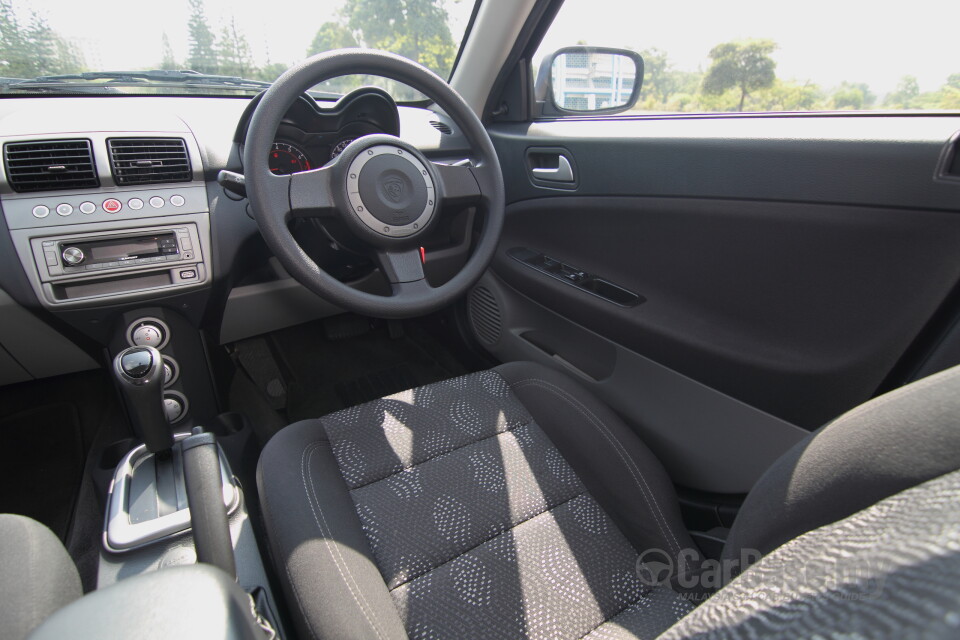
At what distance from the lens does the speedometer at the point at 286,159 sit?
1355mm

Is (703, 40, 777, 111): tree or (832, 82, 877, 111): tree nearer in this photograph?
(832, 82, 877, 111): tree

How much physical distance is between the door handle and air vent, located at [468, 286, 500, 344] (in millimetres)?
475

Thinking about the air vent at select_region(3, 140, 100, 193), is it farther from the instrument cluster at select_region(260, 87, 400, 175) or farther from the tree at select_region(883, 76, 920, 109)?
the tree at select_region(883, 76, 920, 109)

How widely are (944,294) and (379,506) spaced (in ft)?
3.38

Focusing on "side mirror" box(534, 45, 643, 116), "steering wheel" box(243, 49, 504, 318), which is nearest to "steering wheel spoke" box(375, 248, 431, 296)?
"steering wheel" box(243, 49, 504, 318)

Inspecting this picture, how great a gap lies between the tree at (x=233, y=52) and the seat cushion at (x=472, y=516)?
42.6 inches

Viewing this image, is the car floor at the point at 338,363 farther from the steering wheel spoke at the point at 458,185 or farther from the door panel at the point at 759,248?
the steering wheel spoke at the point at 458,185

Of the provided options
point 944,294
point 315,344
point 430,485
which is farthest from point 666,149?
point 315,344

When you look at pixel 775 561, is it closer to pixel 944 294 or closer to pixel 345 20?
pixel 944 294

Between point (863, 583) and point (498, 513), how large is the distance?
75 cm

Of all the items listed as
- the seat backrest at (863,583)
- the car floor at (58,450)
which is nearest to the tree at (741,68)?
the seat backrest at (863,583)

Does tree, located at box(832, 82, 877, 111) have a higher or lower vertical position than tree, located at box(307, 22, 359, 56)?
lower

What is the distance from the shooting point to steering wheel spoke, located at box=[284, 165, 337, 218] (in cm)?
114

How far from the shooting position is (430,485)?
3.38 feet
